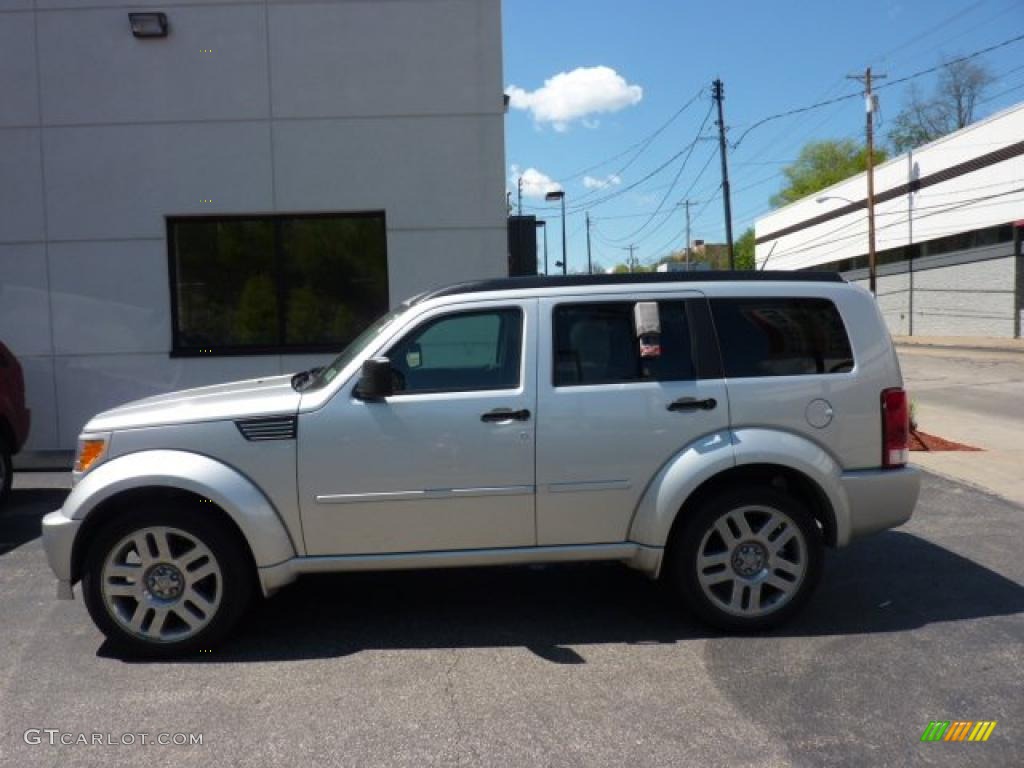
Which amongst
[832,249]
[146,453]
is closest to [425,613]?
[146,453]

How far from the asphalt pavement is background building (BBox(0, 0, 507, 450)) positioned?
17.6ft

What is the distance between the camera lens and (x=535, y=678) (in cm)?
417

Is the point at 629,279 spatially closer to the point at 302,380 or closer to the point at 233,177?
the point at 302,380

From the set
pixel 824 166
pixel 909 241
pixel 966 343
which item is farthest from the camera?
pixel 824 166

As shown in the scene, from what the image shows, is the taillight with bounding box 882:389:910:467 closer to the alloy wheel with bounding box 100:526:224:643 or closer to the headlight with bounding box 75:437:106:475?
the alloy wheel with bounding box 100:526:224:643

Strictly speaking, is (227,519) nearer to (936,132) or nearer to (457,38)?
(457,38)

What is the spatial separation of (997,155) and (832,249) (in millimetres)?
20024

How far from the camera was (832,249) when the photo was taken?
55094 millimetres

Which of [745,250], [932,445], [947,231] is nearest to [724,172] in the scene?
[947,231]

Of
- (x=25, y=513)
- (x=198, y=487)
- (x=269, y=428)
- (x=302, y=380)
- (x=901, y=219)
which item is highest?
(x=901, y=219)

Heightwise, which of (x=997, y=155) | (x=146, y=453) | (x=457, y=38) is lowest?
(x=146, y=453)

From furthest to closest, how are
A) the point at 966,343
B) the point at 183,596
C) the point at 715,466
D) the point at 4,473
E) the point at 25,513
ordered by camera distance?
the point at 966,343
the point at 4,473
the point at 25,513
the point at 715,466
the point at 183,596

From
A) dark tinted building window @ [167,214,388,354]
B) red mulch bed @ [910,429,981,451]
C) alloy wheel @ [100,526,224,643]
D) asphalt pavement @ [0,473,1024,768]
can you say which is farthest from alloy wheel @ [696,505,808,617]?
dark tinted building window @ [167,214,388,354]

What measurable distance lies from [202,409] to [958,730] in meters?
3.79
